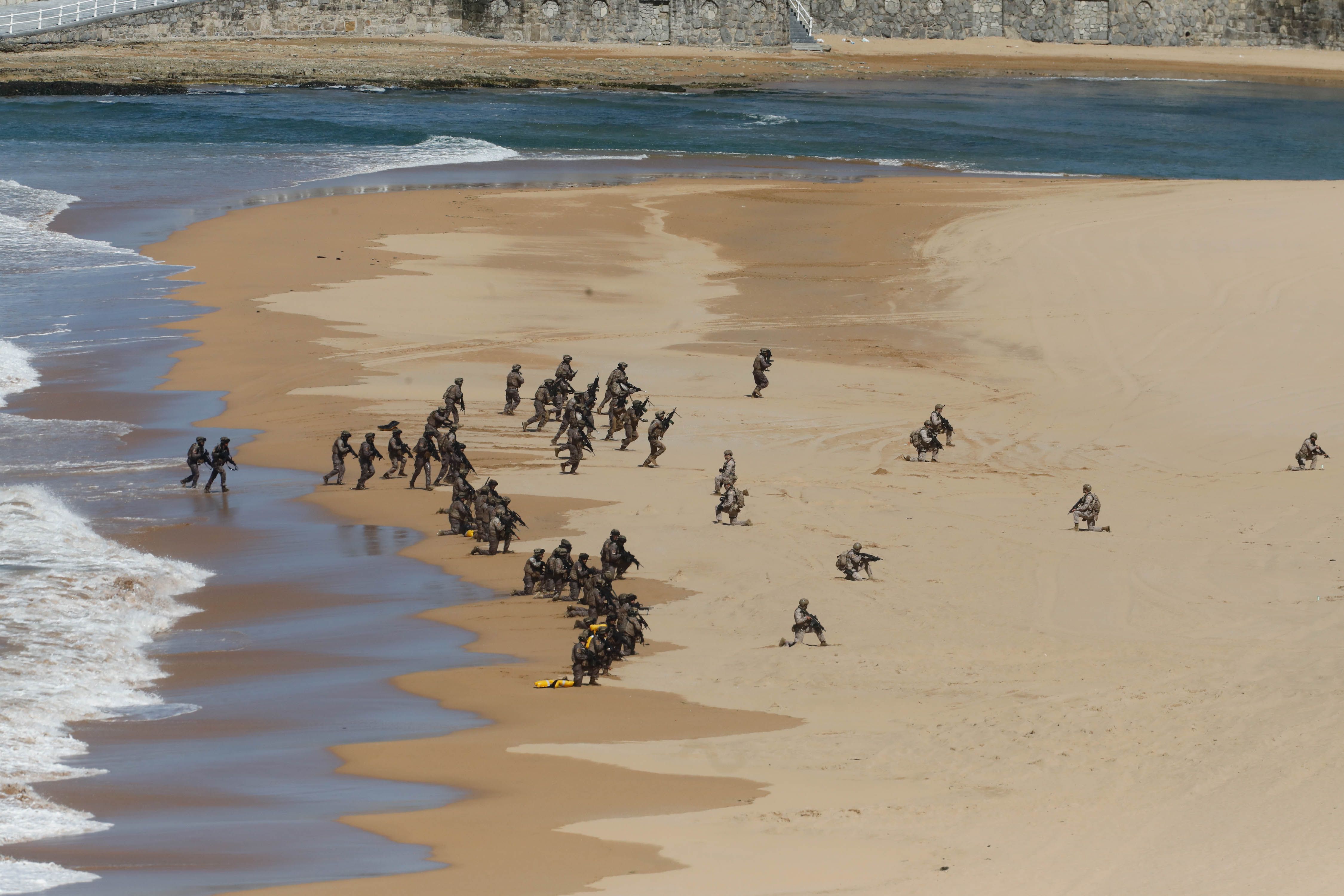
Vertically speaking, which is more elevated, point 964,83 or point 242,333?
point 964,83

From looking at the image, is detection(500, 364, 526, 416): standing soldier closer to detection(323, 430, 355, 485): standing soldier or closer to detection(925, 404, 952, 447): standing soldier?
detection(323, 430, 355, 485): standing soldier

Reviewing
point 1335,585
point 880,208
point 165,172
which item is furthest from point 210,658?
point 165,172

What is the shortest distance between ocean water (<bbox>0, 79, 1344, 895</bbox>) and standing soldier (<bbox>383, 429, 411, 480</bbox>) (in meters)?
1.11

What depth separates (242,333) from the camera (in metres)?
27.4

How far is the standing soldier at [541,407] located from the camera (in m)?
22.1

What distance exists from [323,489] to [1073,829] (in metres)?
12.1

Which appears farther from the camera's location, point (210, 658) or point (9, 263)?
point (9, 263)

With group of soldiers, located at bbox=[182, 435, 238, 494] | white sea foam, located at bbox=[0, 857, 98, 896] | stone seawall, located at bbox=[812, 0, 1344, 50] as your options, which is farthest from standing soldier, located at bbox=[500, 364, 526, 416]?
stone seawall, located at bbox=[812, 0, 1344, 50]

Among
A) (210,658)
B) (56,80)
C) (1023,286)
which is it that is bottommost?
(210,658)

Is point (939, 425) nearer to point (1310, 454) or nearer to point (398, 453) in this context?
point (1310, 454)

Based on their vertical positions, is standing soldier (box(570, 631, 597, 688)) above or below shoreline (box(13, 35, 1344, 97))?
below

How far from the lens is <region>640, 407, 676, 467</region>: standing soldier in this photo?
2009cm

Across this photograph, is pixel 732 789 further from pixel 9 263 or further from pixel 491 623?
A: pixel 9 263

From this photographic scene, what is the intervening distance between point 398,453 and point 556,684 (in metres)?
7.46
